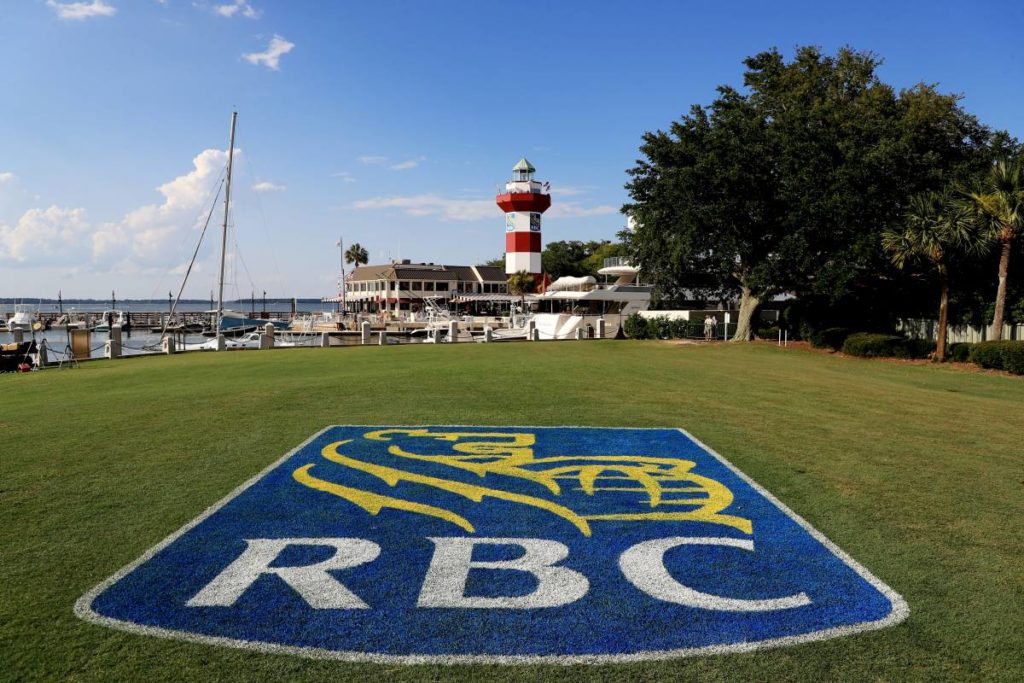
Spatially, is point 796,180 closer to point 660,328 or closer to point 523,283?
point 660,328

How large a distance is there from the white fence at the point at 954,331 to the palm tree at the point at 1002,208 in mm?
2587

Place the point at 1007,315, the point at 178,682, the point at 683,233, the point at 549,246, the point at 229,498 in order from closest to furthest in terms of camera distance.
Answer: the point at 178,682
the point at 229,498
the point at 1007,315
the point at 683,233
the point at 549,246

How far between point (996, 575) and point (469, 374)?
47.8 feet

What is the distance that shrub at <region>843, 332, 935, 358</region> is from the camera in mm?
26859

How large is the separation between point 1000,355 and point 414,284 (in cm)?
8528

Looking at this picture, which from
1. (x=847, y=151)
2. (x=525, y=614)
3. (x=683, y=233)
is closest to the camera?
(x=525, y=614)

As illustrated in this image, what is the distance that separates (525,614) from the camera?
15.6 feet

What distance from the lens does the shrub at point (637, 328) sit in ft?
136

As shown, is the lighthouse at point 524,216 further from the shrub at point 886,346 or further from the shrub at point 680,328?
the shrub at point 886,346

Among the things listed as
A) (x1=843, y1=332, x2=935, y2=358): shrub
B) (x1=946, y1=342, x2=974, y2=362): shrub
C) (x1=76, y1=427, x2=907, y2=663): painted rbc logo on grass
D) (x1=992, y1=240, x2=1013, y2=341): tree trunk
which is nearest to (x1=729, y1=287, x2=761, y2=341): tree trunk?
(x1=843, y1=332, x2=935, y2=358): shrub

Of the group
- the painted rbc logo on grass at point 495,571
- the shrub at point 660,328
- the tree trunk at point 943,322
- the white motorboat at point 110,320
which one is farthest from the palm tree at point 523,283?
the painted rbc logo on grass at point 495,571

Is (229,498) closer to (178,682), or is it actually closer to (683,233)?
(178,682)

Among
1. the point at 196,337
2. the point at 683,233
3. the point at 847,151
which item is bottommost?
the point at 196,337

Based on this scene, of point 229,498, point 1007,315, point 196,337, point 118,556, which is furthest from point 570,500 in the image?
point 196,337
